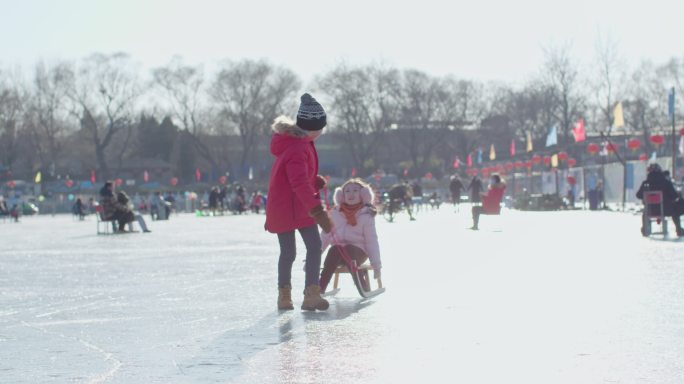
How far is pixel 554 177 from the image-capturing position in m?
57.6

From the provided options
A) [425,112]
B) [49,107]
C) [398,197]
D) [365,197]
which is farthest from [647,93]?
[365,197]

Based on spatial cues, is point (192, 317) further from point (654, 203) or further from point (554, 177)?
point (554, 177)

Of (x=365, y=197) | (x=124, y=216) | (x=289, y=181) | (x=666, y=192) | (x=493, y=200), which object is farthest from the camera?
(x=124, y=216)

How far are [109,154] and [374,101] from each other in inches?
1092

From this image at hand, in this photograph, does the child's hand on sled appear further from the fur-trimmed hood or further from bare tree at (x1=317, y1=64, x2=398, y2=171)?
bare tree at (x1=317, y1=64, x2=398, y2=171)

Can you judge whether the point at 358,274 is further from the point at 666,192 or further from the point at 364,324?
the point at 666,192

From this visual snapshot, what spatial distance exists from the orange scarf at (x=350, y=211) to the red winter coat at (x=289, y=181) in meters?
1.17

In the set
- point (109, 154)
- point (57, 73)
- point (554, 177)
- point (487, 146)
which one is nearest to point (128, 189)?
point (109, 154)

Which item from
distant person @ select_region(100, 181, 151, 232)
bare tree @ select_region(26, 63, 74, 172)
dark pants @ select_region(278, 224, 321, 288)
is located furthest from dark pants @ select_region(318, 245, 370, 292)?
bare tree @ select_region(26, 63, 74, 172)

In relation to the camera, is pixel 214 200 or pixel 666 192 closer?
pixel 666 192

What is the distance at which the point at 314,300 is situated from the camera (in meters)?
8.31

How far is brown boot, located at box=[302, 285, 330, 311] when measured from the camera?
8305mm

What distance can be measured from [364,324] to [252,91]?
85.5 m

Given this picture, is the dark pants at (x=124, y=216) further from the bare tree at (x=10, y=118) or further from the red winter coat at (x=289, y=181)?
the bare tree at (x=10, y=118)
